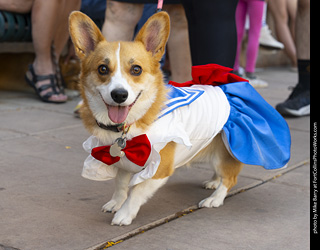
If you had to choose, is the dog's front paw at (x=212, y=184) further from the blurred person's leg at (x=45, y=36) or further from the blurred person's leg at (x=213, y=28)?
the blurred person's leg at (x=45, y=36)

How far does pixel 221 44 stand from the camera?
3.83 metres

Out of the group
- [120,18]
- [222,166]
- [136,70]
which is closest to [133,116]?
[136,70]

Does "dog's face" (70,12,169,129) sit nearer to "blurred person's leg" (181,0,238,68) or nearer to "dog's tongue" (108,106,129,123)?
"dog's tongue" (108,106,129,123)

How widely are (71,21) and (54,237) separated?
1.13 m

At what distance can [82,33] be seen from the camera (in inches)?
112

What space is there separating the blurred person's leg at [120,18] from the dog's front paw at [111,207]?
180cm

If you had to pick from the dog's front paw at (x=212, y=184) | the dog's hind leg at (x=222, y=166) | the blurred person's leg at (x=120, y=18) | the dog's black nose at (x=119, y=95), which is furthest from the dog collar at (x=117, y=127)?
the blurred person's leg at (x=120, y=18)

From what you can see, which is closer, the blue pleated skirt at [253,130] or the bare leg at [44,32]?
the blue pleated skirt at [253,130]

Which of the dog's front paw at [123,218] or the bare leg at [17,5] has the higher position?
→ the dog's front paw at [123,218]

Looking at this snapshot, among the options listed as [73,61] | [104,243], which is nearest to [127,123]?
[104,243]

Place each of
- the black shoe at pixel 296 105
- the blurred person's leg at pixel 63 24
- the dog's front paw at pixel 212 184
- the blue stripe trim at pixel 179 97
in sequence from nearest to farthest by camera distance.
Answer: the blue stripe trim at pixel 179 97
the dog's front paw at pixel 212 184
the black shoe at pixel 296 105
the blurred person's leg at pixel 63 24

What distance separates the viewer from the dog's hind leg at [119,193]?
289 centimetres

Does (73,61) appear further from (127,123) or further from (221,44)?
(127,123)

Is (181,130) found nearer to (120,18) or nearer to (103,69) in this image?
(103,69)
